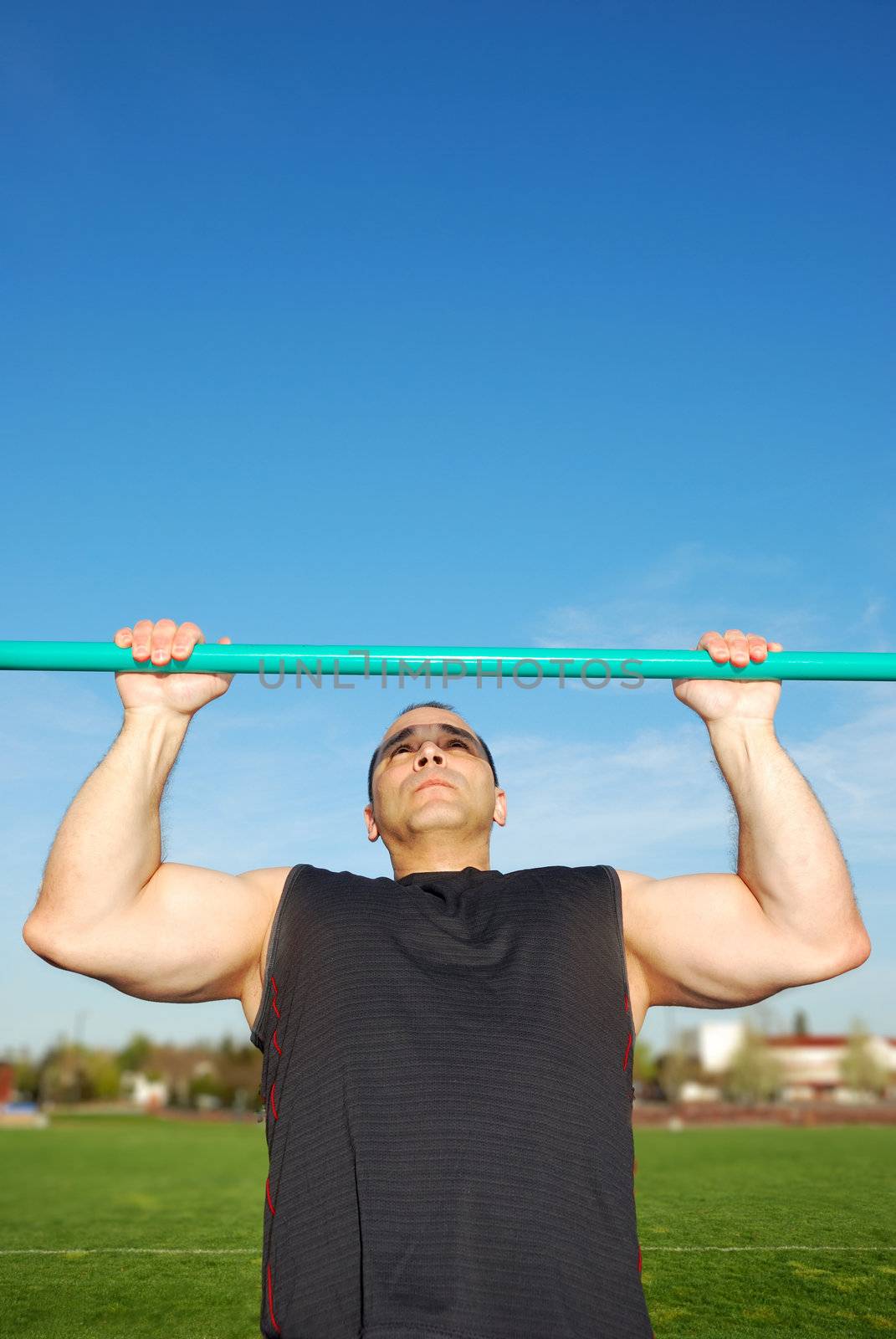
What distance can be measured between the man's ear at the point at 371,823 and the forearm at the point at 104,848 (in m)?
0.62

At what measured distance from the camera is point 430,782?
249 cm

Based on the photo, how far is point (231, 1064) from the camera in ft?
179

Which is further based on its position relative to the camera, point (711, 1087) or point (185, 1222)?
point (711, 1087)

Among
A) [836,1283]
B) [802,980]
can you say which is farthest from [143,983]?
[836,1283]

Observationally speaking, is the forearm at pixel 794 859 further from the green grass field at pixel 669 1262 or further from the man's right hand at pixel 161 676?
the man's right hand at pixel 161 676

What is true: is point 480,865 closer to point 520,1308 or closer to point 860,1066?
point 520,1308

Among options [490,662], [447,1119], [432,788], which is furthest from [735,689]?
[447,1119]

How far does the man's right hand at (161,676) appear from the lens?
2236 mm

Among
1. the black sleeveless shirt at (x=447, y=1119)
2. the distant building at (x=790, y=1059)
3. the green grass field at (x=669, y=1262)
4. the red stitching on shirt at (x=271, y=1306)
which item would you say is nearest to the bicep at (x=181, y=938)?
the black sleeveless shirt at (x=447, y=1119)

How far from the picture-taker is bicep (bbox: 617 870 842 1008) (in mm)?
2158

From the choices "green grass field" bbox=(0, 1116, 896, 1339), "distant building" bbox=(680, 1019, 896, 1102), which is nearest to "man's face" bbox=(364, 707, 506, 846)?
"green grass field" bbox=(0, 1116, 896, 1339)

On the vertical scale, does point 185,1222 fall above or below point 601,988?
below

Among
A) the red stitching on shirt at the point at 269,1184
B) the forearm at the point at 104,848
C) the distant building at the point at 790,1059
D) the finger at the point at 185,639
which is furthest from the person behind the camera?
the distant building at the point at 790,1059

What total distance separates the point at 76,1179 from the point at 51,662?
6.46m
